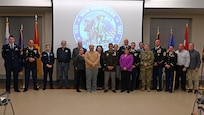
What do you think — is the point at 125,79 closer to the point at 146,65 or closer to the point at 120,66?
the point at 120,66

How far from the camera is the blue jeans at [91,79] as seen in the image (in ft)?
22.3

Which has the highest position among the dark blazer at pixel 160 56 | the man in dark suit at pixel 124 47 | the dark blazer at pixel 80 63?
the man in dark suit at pixel 124 47

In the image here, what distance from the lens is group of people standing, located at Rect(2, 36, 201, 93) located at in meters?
6.81

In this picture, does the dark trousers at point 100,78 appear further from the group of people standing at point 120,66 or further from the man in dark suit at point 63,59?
the man in dark suit at point 63,59

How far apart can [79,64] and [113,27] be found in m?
1.68

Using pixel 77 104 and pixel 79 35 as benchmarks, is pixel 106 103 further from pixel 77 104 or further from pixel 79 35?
pixel 79 35

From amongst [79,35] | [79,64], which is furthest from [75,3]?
[79,64]

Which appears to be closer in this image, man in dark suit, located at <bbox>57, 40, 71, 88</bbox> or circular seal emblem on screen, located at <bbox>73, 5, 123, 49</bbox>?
man in dark suit, located at <bbox>57, 40, 71, 88</bbox>

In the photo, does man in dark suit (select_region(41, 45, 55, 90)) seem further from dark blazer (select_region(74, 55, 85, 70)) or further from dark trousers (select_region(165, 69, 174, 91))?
dark trousers (select_region(165, 69, 174, 91))

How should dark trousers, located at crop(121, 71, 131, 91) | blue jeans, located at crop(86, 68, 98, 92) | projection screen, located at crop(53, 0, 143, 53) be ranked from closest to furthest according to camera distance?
blue jeans, located at crop(86, 68, 98, 92) < dark trousers, located at crop(121, 71, 131, 91) < projection screen, located at crop(53, 0, 143, 53)

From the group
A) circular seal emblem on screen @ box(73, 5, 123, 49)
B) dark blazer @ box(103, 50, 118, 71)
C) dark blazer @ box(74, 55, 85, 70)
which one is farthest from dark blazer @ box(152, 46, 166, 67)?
dark blazer @ box(74, 55, 85, 70)

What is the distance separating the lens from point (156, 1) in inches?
298

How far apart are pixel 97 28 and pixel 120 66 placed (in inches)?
60.4

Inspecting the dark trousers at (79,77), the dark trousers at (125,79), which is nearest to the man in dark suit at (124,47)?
the dark trousers at (125,79)
